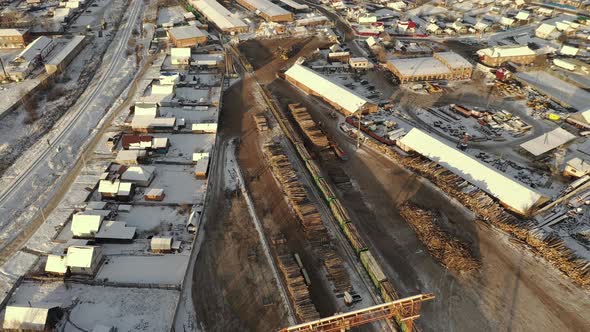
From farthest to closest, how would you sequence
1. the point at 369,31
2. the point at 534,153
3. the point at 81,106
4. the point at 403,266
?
the point at 369,31 → the point at 81,106 → the point at 534,153 → the point at 403,266

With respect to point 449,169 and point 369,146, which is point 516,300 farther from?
point 369,146

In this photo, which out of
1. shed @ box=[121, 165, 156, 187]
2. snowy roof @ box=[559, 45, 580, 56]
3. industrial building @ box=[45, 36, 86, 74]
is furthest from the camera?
snowy roof @ box=[559, 45, 580, 56]

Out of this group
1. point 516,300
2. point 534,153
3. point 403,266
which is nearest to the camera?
point 516,300

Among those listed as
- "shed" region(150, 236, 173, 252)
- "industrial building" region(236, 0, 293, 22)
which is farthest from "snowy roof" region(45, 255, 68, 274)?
"industrial building" region(236, 0, 293, 22)

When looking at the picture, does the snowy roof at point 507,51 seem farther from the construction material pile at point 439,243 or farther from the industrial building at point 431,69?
the construction material pile at point 439,243

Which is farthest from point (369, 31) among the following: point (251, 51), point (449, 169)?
point (449, 169)

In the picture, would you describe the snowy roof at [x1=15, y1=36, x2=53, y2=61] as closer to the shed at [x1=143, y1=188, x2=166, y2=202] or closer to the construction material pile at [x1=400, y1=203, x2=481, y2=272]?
the shed at [x1=143, y1=188, x2=166, y2=202]

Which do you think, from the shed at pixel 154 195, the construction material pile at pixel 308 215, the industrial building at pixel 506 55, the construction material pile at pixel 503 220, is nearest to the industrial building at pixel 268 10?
the industrial building at pixel 506 55
